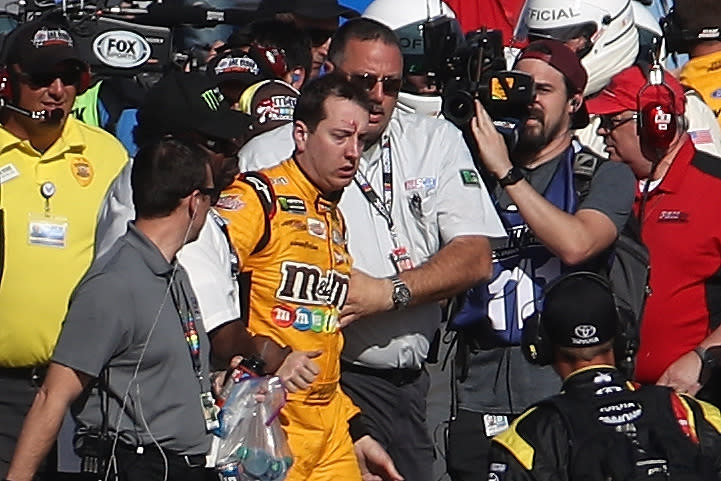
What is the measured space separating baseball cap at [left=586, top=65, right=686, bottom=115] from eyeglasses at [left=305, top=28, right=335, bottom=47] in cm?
123

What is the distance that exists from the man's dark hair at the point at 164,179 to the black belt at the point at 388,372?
4.06 ft

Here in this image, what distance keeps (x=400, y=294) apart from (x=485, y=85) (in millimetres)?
922

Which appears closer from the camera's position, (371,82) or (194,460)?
(194,460)

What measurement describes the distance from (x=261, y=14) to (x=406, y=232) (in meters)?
1.87

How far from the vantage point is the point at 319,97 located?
575 cm

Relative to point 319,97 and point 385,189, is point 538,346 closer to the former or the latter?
point 319,97

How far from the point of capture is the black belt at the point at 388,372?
20.3 ft

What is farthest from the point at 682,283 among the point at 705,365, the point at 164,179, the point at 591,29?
the point at 164,179

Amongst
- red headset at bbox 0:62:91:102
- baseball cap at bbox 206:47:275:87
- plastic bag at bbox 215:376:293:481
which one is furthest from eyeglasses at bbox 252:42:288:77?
plastic bag at bbox 215:376:293:481

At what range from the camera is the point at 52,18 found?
7.33 meters

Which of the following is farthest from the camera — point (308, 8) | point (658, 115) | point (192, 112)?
point (308, 8)

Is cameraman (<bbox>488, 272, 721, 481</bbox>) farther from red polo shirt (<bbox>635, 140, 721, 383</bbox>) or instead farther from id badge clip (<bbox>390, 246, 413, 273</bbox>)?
red polo shirt (<bbox>635, 140, 721, 383</bbox>)

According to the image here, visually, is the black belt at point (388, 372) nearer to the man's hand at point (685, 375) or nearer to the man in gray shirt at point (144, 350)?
the man's hand at point (685, 375)

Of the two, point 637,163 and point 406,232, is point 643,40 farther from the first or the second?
point 406,232
